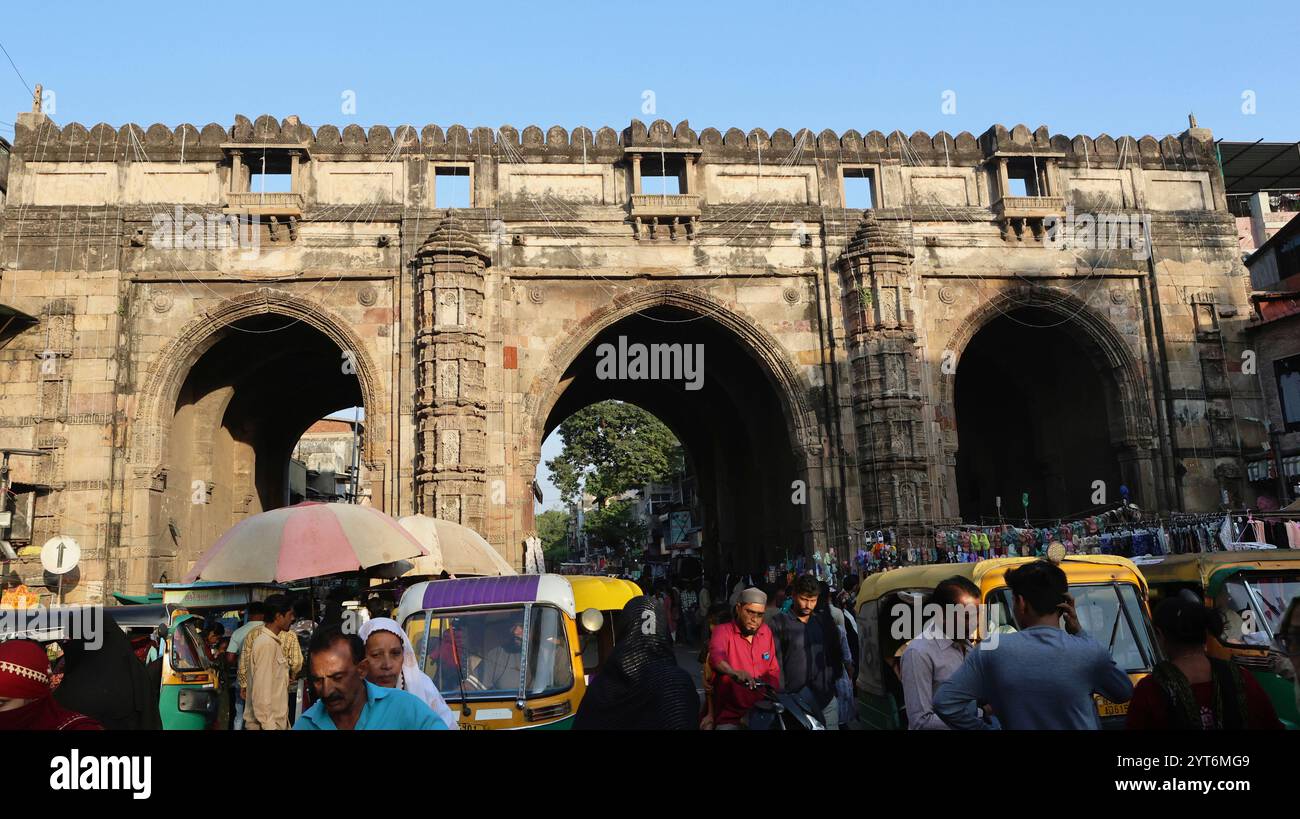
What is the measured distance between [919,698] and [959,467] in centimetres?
2326

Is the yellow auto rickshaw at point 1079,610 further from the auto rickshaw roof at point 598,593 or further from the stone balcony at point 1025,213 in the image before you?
the stone balcony at point 1025,213

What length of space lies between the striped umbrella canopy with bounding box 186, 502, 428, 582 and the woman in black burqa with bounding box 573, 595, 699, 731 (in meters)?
4.28

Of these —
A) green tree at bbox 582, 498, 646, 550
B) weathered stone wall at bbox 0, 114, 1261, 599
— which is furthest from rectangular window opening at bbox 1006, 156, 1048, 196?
green tree at bbox 582, 498, 646, 550

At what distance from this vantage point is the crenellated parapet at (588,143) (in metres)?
19.6

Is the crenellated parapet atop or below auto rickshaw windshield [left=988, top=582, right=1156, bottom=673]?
atop

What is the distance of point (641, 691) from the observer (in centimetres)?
417

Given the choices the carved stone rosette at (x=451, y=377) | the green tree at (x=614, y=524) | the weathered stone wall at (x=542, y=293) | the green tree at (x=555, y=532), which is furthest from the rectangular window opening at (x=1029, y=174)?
the green tree at (x=555, y=532)

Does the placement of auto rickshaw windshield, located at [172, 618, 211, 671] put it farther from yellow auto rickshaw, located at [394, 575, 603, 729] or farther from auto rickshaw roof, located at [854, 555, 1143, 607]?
auto rickshaw roof, located at [854, 555, 1143, 607]

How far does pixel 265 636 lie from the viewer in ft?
22.9

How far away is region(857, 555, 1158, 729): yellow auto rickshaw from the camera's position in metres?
6.20

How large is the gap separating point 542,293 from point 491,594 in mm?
13511

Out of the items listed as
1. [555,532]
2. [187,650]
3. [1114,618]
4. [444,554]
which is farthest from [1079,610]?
[555,532]
